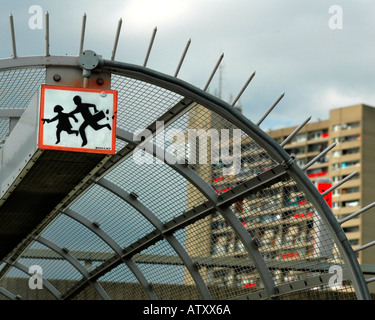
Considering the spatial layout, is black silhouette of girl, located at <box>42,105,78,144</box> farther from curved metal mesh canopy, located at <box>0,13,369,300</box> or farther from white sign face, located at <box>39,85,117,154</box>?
curved metal mesh canopy, located at <box>0,13,369,300</box>

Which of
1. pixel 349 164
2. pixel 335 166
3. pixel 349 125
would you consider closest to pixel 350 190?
pixel 349 164

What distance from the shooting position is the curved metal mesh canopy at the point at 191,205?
1177 cm

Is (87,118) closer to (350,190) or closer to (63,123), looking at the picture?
(63,123)

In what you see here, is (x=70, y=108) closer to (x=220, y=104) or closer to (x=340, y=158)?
(x=220, y=104)

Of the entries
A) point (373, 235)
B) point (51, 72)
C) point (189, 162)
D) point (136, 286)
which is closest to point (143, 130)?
point (189, 162)

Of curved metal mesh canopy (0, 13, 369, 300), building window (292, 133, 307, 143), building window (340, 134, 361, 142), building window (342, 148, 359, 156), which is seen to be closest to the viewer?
curved metal mesh canopy (0, 13, 369, 300)

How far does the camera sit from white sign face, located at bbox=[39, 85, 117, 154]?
9.47 meters

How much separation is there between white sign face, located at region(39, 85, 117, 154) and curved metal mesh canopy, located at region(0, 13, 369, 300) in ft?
1.52

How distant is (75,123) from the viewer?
951 centimetres

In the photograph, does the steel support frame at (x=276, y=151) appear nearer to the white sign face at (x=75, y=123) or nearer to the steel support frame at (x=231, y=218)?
the white sign face at (x=75, y=123)

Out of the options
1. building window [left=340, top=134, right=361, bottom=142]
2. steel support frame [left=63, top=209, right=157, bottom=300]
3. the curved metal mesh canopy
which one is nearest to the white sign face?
the curved metal mesh canopy

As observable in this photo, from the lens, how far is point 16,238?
14.8 m

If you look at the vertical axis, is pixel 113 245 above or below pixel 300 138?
below

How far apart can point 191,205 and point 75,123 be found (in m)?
5.56
